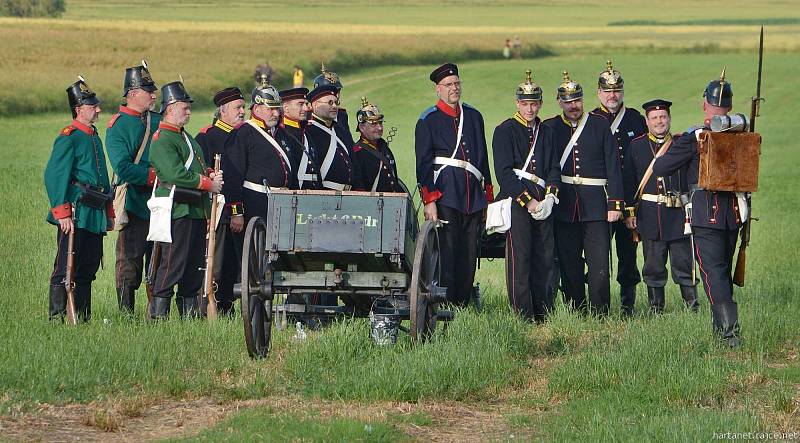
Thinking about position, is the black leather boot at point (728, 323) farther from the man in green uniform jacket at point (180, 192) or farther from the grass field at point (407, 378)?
the man in green uniform jacket at point (180, 192)

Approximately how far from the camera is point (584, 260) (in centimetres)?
1256

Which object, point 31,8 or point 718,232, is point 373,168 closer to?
point 718,232

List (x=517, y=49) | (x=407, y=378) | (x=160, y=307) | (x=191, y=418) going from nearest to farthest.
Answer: (x=191, y=418) → (x=407, y=378) → (x=160, y=307) → (x=517, y=49)

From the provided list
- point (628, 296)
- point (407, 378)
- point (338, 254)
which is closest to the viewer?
point (407, 378)

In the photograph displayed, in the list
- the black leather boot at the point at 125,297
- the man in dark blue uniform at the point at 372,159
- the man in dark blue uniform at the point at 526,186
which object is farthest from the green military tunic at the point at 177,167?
the man in dark blue uniform at the point at 526,186

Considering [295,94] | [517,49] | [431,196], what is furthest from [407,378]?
[517,49]

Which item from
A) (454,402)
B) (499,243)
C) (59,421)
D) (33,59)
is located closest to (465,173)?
(499,243)

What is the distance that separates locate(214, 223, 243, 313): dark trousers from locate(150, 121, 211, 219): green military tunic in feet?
1.44

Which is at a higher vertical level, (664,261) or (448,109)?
(448,109)

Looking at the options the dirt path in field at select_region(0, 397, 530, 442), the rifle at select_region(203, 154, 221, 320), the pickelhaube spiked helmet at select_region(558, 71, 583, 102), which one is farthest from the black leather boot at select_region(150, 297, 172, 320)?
the pickelhaube spiked helmet at select_region(558, 71, 583, 102)

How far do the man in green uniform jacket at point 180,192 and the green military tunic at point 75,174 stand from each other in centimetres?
52

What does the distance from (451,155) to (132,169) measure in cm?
261

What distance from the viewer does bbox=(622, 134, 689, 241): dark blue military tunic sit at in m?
12.6

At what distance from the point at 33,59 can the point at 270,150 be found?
39359 mm
